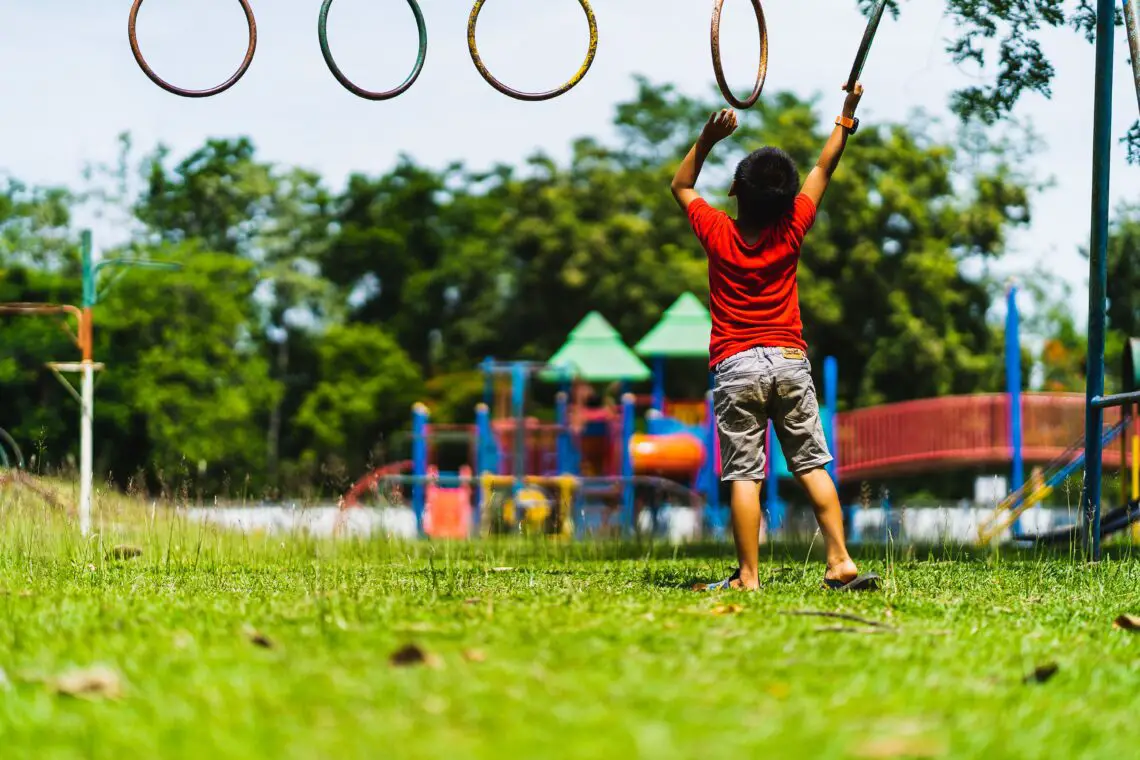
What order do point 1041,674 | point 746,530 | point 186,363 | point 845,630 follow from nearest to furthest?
point 1041,674, point 845,630, point 746,530, point 186,363

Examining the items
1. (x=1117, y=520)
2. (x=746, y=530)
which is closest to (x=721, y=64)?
(x=746, y=530)

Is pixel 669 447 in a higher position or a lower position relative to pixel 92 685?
higher

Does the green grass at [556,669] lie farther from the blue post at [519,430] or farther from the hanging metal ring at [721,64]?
the blue post at [519,430]

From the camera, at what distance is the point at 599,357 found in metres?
30.3

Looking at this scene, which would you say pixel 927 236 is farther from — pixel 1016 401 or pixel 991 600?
pixel 991 600

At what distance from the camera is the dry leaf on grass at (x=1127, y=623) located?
463cm

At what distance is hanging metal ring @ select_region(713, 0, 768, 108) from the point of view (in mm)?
7367

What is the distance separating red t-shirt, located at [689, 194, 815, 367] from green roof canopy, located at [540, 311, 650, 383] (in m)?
23.4

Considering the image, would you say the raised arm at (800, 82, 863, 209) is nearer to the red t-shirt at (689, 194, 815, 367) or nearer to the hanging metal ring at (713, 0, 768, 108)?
the red t-shirt at (689, 194, 815, 367)

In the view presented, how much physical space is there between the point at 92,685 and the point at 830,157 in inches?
160

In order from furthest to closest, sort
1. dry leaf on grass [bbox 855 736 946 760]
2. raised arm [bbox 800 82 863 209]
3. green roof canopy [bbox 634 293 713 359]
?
1. green roof canopy [bbox 634 293 713 359]
2. raised arm [bbox 800 82 863 209]
3. dry leaf on grass [bbox 855 736 946 760]

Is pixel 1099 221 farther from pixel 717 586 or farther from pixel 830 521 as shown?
pixel 717 586

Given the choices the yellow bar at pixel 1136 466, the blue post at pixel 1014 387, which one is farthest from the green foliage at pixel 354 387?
the yellow bar at pixel 1136 466

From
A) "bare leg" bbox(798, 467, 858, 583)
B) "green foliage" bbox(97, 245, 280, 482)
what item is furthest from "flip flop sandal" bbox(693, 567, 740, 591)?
"green foliage" bbox(97, 245, 280, 482)
